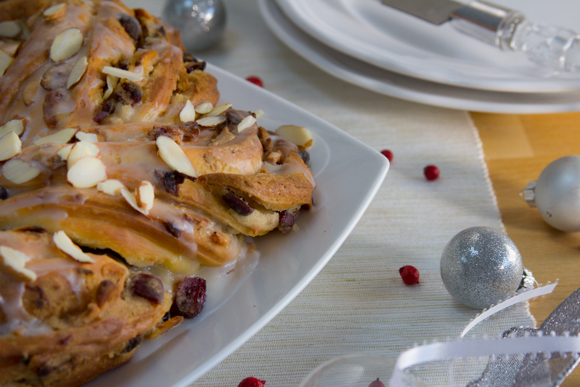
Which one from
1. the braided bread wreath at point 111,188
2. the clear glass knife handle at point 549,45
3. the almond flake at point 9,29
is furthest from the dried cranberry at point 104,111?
the clear glass knife handle at point 549,45

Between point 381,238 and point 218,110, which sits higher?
point 218,110

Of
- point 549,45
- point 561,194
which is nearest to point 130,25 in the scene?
point 561,194

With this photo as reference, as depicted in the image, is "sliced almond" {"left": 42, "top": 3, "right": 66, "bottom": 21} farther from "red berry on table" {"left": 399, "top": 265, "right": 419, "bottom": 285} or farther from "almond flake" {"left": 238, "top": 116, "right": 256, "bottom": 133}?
"red berry on table" {"left": 399, "top": 265, "right": 419, "bottom": 285}

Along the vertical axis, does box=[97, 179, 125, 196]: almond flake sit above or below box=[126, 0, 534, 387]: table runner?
above

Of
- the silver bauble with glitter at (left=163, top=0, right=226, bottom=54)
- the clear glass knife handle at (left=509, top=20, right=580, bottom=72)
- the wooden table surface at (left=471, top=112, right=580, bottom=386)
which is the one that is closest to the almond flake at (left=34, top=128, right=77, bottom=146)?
the silver bauble with glitter at (left=163, top=0, right=226, bottom=54)

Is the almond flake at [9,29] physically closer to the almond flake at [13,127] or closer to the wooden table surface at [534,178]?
the almond flake at [13,127]

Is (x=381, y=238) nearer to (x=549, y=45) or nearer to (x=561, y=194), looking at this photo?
(x=561, y=194)

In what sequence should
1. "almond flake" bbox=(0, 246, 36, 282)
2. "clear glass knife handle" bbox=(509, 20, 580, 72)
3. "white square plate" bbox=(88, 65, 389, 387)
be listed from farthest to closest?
"clear glass knife handle" bbox=(509, 20, 580, 72) < "white square plate" bbox=(88, 65, 389, 387) < "almond flake" bbox=(0, 246, 36, 282)

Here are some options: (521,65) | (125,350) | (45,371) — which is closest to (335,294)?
(125,350)
